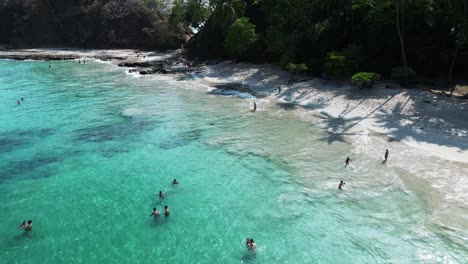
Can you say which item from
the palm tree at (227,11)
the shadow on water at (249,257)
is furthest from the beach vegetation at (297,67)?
the shadow on water at (249,257)

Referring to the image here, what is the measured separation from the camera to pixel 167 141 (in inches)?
1355

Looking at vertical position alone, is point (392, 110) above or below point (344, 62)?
below

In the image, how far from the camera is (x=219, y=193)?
25.5 m

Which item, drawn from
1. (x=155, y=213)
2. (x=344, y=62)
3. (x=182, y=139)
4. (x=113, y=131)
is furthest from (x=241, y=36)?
(x=155, y=213)

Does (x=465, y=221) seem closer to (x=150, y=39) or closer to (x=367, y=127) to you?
(x=367, y=127)

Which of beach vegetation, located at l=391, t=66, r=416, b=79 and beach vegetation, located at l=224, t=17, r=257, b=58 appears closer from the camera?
beach vegetation, located at l=391, t=66, r=416, b=79

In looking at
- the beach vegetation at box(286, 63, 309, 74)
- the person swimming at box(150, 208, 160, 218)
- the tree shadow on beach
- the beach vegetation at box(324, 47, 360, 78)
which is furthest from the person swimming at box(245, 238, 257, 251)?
the beach vegetation at box(286, 63, 309, 74)

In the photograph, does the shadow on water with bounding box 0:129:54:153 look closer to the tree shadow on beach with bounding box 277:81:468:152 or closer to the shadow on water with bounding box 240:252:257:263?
the shadow on water with bounding box 240:252:257:263

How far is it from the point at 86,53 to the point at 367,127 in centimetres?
7489

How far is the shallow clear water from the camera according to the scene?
19.8 m

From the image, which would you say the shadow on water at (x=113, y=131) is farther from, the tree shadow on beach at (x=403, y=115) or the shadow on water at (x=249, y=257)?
the shadow on water at (x=249, y=257)

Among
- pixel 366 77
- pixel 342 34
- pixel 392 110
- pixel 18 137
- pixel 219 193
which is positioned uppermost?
pixel 342 34

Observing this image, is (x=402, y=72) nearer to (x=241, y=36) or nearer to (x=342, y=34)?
(x=342, y=34)

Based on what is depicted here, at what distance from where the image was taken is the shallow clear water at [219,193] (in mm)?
19750
